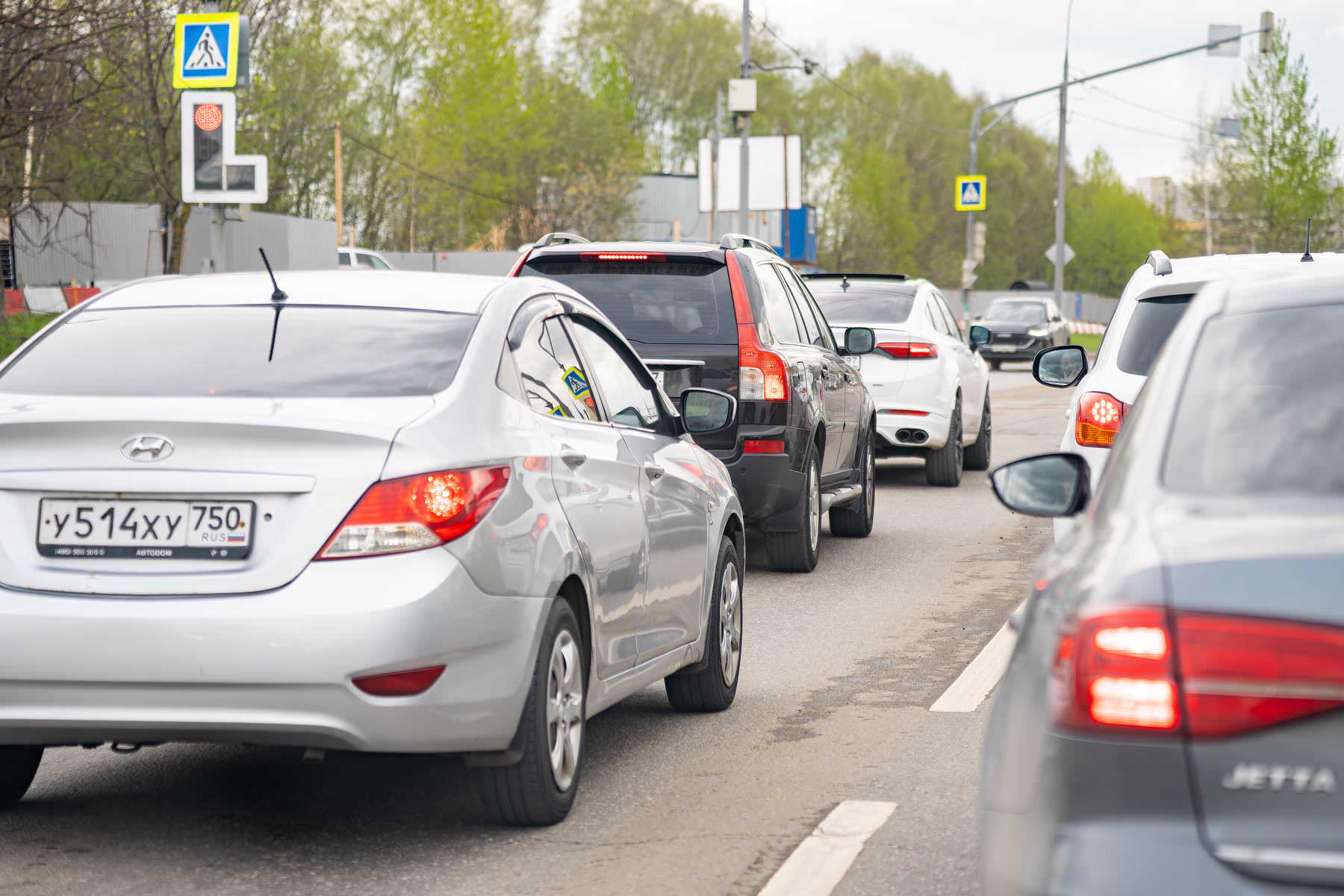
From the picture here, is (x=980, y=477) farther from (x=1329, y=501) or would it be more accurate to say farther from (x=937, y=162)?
(x=937, y=162)

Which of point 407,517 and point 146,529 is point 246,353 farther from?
point 407,517

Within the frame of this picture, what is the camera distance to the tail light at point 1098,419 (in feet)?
26.7

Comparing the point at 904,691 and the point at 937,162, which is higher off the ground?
the point at 937,162

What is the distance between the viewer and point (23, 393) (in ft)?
16.8

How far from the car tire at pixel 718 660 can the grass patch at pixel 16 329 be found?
11163 mm

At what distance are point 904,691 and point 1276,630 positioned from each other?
4.80m

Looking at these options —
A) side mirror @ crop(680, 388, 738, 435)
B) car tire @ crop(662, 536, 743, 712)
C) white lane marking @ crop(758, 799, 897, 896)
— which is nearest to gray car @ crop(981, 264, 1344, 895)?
white lane marking @ crop(758, 799, 897, 896)

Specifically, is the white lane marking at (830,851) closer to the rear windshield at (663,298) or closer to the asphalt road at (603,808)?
the asphalt road at (603,808)

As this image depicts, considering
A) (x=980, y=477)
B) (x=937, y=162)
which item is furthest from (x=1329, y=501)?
(x=937, y=162)

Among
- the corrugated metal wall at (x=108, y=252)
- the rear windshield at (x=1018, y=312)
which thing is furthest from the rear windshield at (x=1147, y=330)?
the corrugated metal wall at (x=108, y=252)

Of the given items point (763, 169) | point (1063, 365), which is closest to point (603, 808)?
point (1063, 365)

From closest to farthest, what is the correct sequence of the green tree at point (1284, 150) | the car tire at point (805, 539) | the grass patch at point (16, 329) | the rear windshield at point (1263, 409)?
the rear windshield at point (1263, 409) → the car tire at point (805, 539) → the grass patch at point (16, 329) → the green tree at point (1284, 150)

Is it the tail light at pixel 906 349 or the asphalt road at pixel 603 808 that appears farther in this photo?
the tail light at pixel 906 349

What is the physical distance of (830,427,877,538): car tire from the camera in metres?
12.5
